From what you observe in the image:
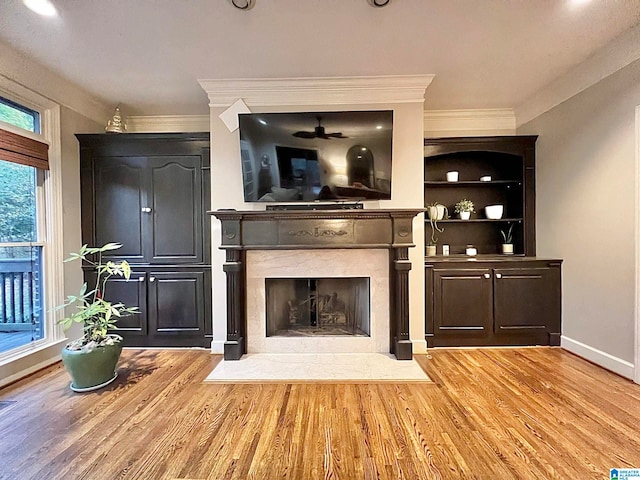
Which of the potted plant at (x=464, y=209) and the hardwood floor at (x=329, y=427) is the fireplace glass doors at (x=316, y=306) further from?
the potted plant at (x=464, y=209)

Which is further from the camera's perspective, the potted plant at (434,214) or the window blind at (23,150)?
the potted plant at (434,214)

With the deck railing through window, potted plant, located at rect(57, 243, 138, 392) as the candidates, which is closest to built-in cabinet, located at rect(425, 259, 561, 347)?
potted plant, located at rect(57, 243, 138, 392)

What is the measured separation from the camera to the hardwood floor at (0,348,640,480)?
1.67 m

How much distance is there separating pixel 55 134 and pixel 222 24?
81.0 inches

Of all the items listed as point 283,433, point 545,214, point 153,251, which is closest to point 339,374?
point 283,433

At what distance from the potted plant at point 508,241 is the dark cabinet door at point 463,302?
0.63 m

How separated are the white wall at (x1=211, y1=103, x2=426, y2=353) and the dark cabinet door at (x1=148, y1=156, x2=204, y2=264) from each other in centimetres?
28

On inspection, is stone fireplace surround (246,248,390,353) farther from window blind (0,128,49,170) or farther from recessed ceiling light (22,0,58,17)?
recessed ceiling light (22,0,58,17)

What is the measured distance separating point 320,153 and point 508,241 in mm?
2423

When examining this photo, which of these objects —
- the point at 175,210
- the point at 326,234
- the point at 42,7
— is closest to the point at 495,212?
the point at 326,234

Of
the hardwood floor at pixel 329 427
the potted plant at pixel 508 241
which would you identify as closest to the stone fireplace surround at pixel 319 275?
the hardwood floor at pixel 329 427

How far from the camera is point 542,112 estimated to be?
11.6 ft

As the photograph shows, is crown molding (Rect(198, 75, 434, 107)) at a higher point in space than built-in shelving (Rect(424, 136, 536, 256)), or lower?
higher

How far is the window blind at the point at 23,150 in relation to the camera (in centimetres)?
268
